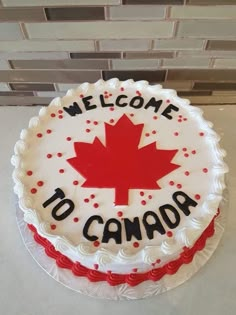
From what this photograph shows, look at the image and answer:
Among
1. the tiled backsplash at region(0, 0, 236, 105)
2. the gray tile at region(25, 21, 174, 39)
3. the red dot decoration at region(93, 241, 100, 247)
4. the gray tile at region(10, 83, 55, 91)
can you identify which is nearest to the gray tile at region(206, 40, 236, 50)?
the tiled backsplash at region(0, 0, 236, 105)

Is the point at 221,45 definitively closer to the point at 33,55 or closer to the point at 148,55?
the point at 148,55

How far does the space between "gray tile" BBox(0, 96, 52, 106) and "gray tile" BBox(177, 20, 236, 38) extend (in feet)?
1.57

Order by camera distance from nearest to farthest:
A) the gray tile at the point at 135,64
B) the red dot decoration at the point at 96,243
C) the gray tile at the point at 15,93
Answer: the red dot decoration at the point at 96,243
the gray tile at the point at 135,64
the gray tile at the point at 15,93

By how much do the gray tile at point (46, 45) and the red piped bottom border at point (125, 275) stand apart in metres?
0.48

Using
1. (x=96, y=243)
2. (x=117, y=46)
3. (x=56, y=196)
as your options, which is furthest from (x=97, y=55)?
(x=96, y=243)

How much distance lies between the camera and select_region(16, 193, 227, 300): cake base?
1.00 m

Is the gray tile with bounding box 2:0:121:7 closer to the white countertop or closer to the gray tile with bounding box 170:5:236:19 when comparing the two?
the gray tile with bounding box 170:5:236:19

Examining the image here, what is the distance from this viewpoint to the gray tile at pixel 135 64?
1.13 m

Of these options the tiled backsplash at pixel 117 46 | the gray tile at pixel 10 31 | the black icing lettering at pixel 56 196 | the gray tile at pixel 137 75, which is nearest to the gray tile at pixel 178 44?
the tiled backsplash at pixel 117 46

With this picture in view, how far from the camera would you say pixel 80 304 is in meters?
1.00

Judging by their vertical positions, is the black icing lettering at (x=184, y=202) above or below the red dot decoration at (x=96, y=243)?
above

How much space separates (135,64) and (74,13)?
0.79 feet

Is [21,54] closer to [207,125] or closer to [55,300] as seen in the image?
[207,125]

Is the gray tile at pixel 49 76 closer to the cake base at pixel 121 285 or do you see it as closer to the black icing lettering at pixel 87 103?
the black icing lettering at pixel 87 103
